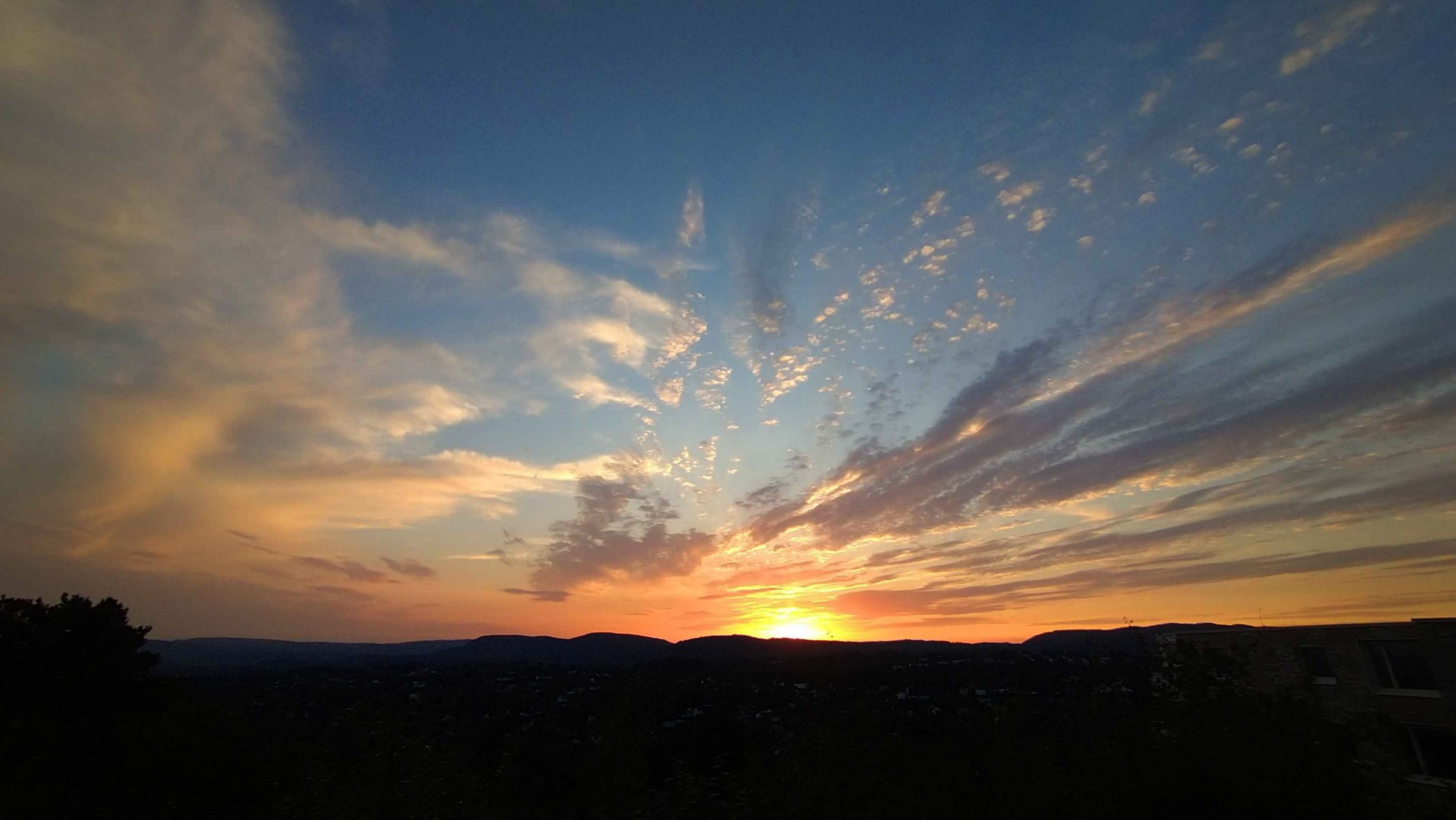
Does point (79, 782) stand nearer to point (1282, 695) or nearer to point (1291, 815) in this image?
point (1291, 815)

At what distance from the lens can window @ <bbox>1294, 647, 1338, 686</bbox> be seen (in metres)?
54.1

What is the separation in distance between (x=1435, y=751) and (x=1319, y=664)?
12.5 meters

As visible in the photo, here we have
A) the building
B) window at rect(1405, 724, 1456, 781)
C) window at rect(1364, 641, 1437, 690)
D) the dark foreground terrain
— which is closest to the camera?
the dark foreground terrain

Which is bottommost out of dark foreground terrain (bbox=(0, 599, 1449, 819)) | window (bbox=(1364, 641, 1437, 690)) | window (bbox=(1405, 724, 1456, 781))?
window (bbox=(1405, 724, 1456, 781))

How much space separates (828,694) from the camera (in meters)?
82.7

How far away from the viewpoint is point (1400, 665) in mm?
49688

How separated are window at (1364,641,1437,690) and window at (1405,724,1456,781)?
14.3 ft

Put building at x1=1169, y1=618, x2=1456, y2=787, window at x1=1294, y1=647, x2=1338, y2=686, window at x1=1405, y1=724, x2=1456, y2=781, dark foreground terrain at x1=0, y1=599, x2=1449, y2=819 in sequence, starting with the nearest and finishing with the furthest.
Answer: dark foreground terrain at x1=0, y1=599, x2=1449, y2=819 < window at x1=1405, y1=724, x2=1456, y2=781 < building at x1=1169, y1=618, x2=1456, y2=787 < window at x1=1294, y1=647, x2=1338, y2=686

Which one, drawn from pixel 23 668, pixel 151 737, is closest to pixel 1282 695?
pixel 151 737

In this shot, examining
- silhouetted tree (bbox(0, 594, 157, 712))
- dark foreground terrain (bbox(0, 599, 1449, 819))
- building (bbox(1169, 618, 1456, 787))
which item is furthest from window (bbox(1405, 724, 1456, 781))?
silhouetted tree (bbox(0, 594, 157, 712))

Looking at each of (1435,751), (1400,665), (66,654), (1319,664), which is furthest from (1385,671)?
(66,654)

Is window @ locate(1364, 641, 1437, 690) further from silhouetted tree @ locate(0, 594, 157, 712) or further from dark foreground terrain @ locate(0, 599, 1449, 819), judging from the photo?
silhouetted tree @ locate(0, 594, 157, 712)

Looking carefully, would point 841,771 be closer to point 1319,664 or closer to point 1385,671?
point 1385,671

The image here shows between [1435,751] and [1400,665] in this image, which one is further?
[1400,665]
